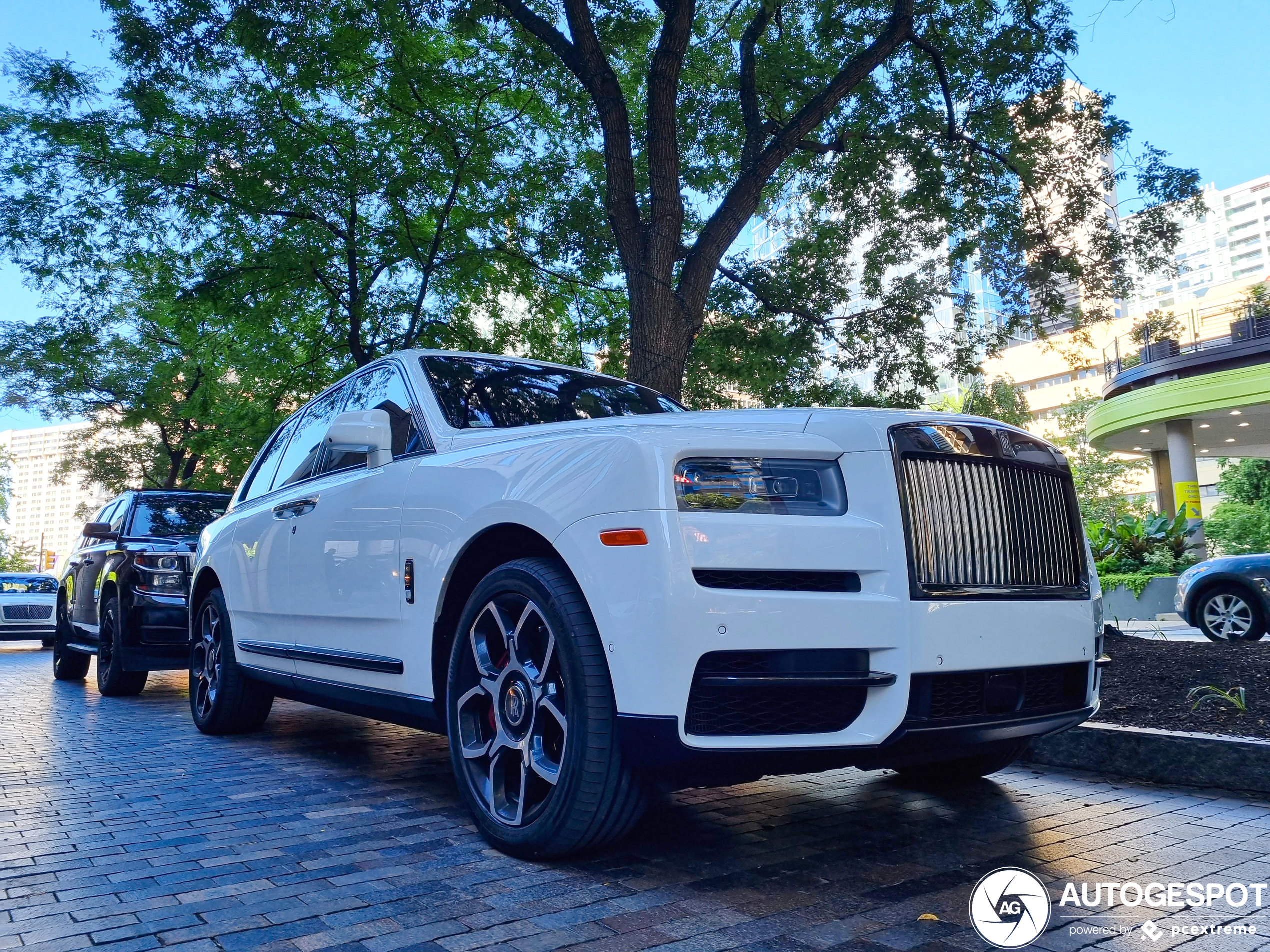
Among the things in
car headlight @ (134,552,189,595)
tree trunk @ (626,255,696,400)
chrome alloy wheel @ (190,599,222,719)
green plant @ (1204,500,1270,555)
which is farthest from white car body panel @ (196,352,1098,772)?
green plant @ (1204,500,1270,555)

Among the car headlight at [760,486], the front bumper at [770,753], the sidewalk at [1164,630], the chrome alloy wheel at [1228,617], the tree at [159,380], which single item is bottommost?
the sidewalk at [1164,630]

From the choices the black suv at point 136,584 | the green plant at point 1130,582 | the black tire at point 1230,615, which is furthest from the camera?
the green plant at point 1130,582

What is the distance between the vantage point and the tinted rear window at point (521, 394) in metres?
4.48

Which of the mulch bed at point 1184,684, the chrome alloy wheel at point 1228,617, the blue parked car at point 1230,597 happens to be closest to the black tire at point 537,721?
the mulch bed at point 1184,684

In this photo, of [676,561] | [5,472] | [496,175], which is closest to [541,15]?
[496,175]

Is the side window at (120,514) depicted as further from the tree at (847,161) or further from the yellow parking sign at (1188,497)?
the yellow parking sign at (1188,497)

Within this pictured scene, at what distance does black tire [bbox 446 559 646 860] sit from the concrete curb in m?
2.57

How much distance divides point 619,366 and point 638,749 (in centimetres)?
1216

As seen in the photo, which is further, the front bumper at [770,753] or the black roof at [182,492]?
the black roof at [182,492]

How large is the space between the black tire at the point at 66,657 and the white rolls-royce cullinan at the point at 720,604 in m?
8.28

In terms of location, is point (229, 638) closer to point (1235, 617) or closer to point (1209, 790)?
point (1209, 790)

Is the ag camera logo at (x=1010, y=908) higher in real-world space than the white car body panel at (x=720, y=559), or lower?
lower

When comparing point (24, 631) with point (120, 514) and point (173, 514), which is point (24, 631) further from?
point (173, 514)

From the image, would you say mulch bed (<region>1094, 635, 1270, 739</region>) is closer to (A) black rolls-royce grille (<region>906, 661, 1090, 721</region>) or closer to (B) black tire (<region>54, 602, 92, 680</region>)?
(A) black rolls-royce grille (<region>906, 661, 1090, 721</region>)
